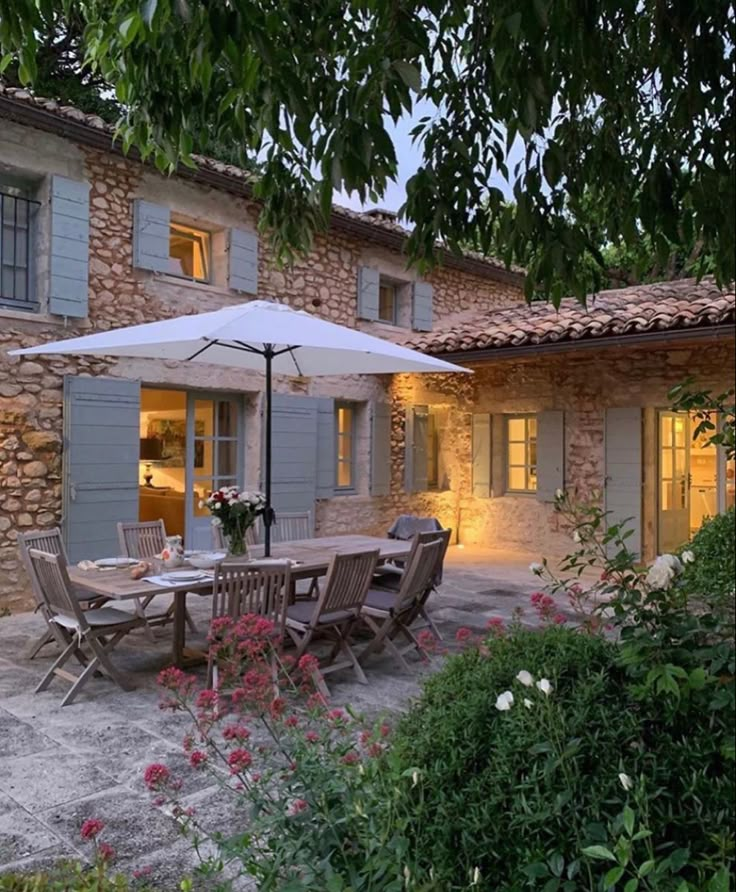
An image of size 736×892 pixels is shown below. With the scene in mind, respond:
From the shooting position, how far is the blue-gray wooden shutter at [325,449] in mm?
8461

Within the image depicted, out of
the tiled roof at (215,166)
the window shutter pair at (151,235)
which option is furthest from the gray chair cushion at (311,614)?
the window shutter pair at (151,235)

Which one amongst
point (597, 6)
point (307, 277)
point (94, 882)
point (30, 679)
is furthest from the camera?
point (307, 277)

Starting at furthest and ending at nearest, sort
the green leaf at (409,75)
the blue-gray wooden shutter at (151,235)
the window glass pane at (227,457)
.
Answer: the window glass pane at (227,457) → the blue-gray wooden shutter at (151,235) → the green leaf at (409,75)

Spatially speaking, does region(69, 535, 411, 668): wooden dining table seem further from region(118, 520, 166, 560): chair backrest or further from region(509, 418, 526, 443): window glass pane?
region(509, 418, 526, 443): window glass pane

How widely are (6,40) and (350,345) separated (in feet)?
9.68

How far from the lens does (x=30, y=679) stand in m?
4.19

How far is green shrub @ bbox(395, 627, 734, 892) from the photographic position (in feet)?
4.08

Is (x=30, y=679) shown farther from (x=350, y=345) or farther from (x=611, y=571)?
(x=611, y=571)

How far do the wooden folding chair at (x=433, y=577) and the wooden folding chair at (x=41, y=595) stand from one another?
79.0 inches

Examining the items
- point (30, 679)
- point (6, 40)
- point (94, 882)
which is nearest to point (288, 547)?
point (30, 679)

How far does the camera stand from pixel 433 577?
15.4 ft

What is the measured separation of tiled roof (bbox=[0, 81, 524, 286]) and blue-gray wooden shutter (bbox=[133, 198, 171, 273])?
0.61m

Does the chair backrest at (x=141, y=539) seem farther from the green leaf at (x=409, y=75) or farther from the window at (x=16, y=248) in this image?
the green leaf at (x=409, y=75)

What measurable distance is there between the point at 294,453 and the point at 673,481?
4.80 metres
